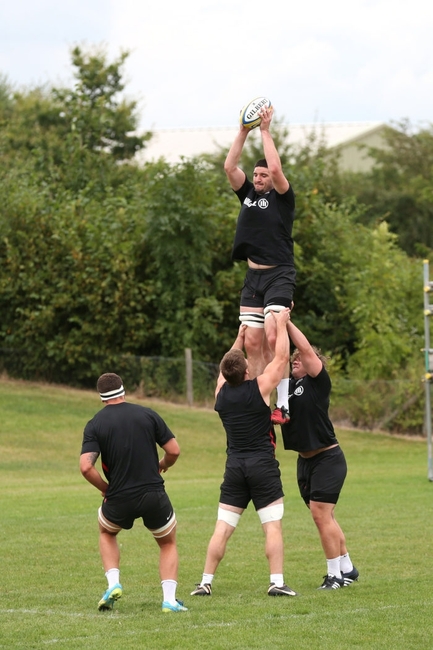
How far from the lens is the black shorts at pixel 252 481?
30.3 ft

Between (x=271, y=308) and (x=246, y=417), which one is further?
(x=271, y=308)

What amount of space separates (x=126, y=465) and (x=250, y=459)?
4.32 feet

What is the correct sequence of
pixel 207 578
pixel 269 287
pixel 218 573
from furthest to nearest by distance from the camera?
pixel 218 573
pixel 269 287
pixel 207 578

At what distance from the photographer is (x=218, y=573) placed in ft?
36.0

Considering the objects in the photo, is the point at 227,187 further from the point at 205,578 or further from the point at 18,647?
the point at 18,647

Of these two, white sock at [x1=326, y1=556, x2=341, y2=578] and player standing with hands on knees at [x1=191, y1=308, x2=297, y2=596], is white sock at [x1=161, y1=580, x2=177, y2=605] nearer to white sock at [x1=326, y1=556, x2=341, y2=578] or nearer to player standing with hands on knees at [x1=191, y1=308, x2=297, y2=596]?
player standing with hands on knees at [x1=191, y1=308, x2=297, y2=596]

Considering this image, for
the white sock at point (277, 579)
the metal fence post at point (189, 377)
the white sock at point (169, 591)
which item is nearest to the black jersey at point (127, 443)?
the white sock at point (169, 591)

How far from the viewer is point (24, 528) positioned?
14.2m

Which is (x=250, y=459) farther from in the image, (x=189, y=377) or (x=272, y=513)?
(x=189, y=377)

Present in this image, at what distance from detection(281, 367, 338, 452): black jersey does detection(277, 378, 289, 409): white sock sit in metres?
0.07

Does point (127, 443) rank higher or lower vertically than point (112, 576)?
higher

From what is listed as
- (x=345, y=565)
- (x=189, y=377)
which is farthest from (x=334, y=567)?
(x=189, y=377)

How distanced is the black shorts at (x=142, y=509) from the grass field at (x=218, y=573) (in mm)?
733

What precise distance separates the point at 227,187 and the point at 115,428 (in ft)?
85.6
